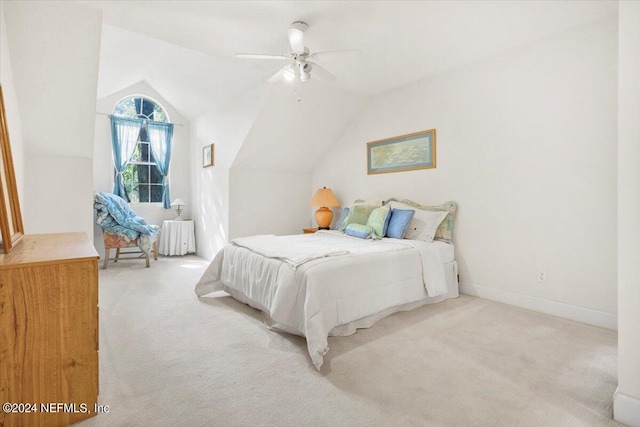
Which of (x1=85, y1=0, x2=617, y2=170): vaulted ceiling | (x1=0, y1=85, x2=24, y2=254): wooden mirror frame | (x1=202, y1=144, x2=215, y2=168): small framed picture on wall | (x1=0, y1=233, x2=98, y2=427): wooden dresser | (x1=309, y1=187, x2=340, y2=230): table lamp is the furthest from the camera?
(x1=202, y1=144, x2=215, y2=168): small framed picture on wall

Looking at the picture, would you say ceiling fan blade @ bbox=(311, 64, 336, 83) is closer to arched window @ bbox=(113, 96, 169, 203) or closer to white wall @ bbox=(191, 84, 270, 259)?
white wall @ bbox=(191, 84, 270, 259)

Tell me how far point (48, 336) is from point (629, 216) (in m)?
2.67

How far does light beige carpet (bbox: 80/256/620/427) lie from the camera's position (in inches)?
60.6

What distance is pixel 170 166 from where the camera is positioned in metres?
6.14

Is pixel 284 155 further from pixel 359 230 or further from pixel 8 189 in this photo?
pixel 8 189

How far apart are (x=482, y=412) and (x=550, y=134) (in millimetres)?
2471

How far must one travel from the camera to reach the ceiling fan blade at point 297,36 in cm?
254

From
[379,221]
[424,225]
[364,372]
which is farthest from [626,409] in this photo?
[379,221]

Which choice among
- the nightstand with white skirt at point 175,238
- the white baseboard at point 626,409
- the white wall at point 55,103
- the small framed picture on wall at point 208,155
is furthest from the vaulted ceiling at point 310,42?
the white baseboard at point 626,409

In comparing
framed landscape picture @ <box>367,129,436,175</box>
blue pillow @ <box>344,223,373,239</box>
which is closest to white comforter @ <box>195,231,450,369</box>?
blue pillow @ <box>344,223,373,239</box>

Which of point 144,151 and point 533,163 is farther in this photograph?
point 144,151

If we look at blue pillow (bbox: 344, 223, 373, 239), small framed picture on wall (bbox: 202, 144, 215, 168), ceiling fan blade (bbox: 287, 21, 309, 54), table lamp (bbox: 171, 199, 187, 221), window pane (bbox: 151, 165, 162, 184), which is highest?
ceiling fan blade (bbox: 287, 21, 309, 54)

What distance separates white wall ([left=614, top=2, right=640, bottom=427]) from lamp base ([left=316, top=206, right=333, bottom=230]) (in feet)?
11.9

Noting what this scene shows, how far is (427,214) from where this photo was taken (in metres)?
3.63
